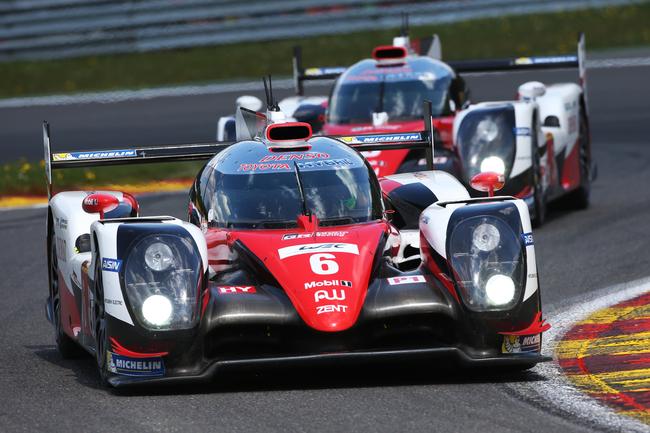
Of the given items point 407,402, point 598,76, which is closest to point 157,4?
point 598,76

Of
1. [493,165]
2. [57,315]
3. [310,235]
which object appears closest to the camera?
[310,235]

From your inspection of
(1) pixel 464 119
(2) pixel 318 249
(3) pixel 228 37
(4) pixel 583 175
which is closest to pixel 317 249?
(2) pixel 318 249

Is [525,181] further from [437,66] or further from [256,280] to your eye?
[256,280]

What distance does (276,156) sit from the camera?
29.6 ft

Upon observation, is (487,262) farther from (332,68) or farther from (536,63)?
(332,68)

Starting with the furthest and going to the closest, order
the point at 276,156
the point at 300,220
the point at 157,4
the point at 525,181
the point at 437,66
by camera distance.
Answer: the point at 157,4
the point at 437,66
the point at 525,181
the point at 276,156
the point at 300,220

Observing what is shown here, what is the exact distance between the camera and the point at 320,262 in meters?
7.82

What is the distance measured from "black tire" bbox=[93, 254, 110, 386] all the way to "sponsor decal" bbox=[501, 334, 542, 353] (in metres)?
1.96

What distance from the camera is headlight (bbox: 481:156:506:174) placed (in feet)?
45.7

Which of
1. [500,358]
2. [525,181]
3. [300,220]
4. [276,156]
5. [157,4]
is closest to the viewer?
[500,358]

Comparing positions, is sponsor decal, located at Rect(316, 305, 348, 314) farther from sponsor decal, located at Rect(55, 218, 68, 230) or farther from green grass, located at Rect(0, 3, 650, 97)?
green grass, located at Rect(0, 3, 650, 97)

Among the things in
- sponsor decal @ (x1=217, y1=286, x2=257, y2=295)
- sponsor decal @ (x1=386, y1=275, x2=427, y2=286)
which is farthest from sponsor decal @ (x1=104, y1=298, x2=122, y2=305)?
sponsor decal @ (x1=386, y1=275, x2=427, y2=286)

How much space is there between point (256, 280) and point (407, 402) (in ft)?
3.95

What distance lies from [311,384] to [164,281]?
891mm
